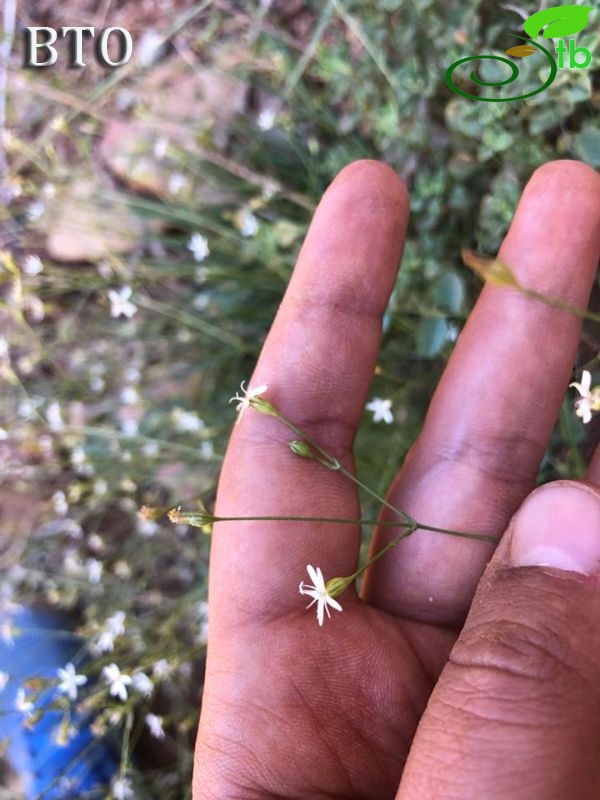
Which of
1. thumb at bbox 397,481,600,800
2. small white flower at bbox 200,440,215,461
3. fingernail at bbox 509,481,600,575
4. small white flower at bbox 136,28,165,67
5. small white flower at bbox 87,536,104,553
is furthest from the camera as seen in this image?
small white flower at bbox 87,536,104,553

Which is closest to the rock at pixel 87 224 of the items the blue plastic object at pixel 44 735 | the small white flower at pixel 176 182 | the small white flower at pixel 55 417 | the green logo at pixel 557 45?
the small white flower at pixel 176 182

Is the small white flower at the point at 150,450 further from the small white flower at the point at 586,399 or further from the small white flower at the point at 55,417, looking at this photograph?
the small white flower at the point at 586,399

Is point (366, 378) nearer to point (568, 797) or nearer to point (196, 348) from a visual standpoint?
point (568, 797)

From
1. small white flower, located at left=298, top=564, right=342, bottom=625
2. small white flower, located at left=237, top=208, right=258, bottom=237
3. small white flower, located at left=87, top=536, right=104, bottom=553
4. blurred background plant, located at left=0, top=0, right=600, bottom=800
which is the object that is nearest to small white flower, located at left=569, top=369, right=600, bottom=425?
blurred background plant, located at left=0, top=0, right=600, bottom=800

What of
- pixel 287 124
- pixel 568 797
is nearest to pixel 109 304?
pixel 287 124

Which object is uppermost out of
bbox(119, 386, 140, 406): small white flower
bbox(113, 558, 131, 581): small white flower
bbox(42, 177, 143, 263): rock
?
bbox(42, 177, 143, 263): rock

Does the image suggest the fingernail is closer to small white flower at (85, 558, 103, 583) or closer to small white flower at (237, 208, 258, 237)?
small white flower at (237, 208, 258, 237)

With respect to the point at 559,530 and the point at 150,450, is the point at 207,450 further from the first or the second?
the point at 559,530
